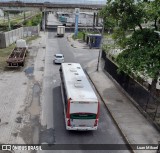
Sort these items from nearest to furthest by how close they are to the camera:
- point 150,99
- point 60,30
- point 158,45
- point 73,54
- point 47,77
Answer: point 158,45, point 150,99, point 47,77, point 73,54, point 60,30

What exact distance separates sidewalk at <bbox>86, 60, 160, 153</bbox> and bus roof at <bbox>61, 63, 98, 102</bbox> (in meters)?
3.99

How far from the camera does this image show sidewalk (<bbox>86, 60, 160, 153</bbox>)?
19.6 metres

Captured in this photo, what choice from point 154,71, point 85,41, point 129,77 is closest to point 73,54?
point 85,41

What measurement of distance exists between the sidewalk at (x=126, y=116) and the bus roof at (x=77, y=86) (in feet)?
13.1

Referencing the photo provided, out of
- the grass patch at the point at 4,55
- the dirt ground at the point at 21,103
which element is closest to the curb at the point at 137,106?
the dirt ground at the point at 21,103

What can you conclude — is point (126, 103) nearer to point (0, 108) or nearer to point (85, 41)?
point (0, 108)

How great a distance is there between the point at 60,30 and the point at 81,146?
5400 cm

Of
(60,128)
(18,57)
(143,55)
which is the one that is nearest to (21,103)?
(60,128)

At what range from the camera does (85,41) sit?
6238 cm

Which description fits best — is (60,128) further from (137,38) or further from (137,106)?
(137,38)

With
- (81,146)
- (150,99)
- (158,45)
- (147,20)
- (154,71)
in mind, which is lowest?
(81,146)

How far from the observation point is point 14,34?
182ft

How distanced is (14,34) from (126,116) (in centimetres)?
3973

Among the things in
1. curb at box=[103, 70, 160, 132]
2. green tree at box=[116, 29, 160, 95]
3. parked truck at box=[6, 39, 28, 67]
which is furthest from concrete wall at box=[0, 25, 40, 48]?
green tree at box=[116, 29, 160, 95]
